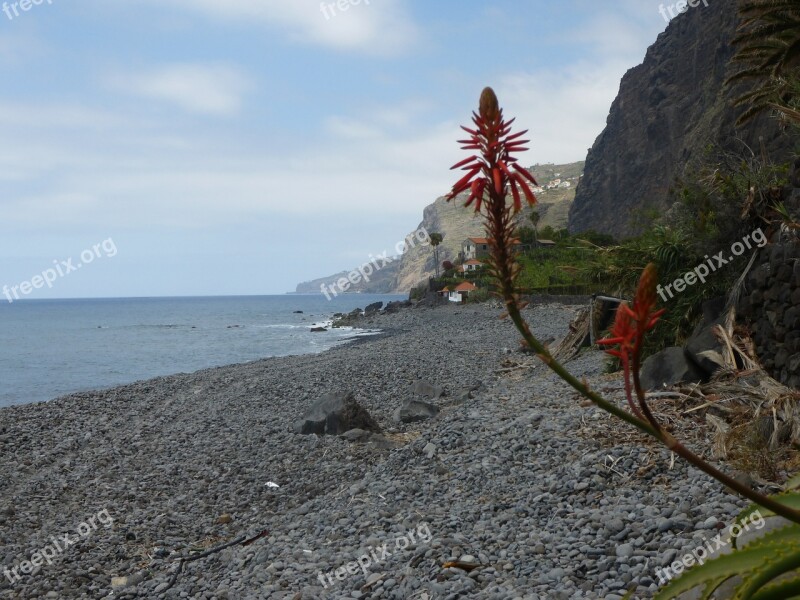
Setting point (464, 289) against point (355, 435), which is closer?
point (355, 435)

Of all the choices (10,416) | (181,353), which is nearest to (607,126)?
(181,353)

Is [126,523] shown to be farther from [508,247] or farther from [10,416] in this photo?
[10,416]

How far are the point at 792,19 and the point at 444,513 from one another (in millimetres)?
7350

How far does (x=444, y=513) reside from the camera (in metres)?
7.23

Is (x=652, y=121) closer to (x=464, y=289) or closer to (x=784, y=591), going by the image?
(x=464, y=289)

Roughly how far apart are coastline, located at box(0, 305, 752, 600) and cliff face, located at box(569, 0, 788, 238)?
59.0 m

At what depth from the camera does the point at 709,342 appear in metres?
9.87

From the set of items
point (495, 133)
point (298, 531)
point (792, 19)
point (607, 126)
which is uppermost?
point (607, 126)

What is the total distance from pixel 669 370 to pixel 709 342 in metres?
0.77

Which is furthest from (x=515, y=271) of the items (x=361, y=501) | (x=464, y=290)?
(x=464, y=290)

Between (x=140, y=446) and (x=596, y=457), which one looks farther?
(x=140, y=446)

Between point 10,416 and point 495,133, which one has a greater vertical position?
point 495,133

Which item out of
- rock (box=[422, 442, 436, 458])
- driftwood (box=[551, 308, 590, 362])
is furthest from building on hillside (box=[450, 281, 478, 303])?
rock (box=[422, 442, 436, 458])

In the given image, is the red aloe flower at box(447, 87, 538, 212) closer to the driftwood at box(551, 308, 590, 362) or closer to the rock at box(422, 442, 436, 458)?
the rock at box(422, 442, 436, 458)
